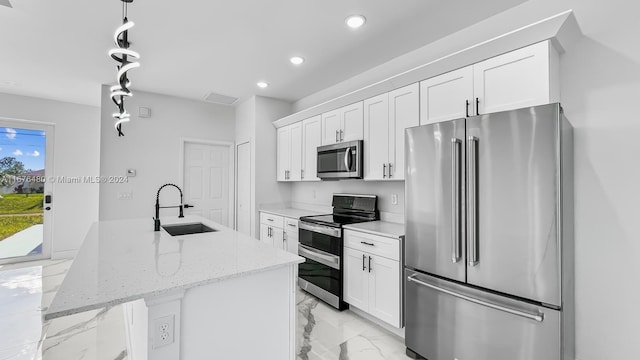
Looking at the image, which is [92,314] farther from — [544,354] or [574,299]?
[574,299]

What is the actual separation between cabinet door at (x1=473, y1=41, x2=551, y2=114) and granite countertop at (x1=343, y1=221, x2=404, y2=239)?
118cm

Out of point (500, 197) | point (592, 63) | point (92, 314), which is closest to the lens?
point (500, 197)

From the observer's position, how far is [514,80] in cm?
196

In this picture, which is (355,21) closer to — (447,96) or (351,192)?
(447,96)

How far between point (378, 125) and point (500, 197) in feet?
4.89

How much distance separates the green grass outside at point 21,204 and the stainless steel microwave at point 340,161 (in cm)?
486

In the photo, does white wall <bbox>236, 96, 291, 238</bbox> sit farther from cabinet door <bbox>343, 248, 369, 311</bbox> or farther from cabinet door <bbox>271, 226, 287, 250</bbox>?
cabinet door <bbox>343, 248, 369, 311</bbox>

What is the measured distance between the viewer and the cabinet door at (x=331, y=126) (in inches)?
140

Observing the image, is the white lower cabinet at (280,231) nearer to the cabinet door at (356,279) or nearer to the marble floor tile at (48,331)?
the cabinet door at (356,279)

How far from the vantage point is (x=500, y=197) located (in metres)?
1.78

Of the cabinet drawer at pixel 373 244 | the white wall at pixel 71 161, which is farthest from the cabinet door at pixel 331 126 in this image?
the white wall at pixel 71 161

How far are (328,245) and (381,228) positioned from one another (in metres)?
0.63

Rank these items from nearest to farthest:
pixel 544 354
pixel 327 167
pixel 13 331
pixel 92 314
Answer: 1. pixel 544 354
2. pixel 13 331
3. pixel 92 314
4. pixel 327 167

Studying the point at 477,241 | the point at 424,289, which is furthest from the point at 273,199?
the point at 477,241
